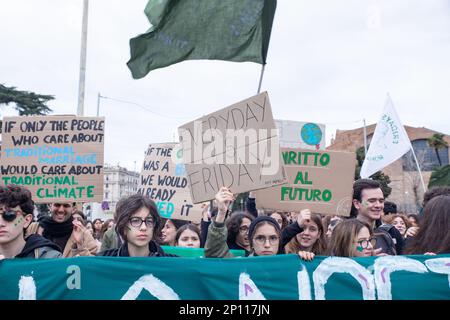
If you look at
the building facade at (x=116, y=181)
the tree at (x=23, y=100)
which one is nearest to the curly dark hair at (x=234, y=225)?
the tree at (x=23, y=100)

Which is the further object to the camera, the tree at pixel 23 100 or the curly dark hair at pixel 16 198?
the tree at pixel 23 100

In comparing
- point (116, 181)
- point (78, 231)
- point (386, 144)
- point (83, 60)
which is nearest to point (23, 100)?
point (83, 60)

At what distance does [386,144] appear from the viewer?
30.7 ft

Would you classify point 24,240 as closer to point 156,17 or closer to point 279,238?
point 279,238

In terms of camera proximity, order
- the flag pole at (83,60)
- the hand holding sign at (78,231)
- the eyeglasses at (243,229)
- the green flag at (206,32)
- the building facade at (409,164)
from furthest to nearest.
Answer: the building facade at (409,164), the flag pole at (83,60), the green flag at (206,32), the eyeglasses at (243,229), the hand holding sign at (78,231)

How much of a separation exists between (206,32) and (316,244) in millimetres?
2649

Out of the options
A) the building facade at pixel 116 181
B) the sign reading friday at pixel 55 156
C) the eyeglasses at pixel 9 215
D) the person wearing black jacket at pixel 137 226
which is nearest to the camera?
the eyeglasses at pixel 9 215

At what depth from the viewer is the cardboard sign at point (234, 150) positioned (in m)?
4.11

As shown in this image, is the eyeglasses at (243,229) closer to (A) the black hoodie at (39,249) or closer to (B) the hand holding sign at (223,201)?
(B) the hand holding sign at (223,201)

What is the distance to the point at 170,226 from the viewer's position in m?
6.48

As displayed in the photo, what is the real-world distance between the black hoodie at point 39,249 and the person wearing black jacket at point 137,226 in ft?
1.30

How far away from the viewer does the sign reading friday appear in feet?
16.4

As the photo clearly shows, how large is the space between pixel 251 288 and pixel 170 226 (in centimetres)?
333
